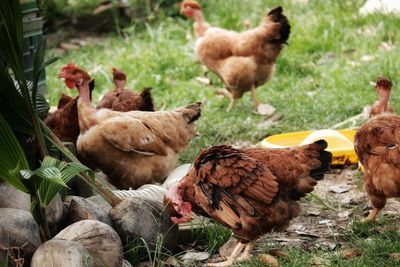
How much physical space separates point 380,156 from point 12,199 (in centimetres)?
231

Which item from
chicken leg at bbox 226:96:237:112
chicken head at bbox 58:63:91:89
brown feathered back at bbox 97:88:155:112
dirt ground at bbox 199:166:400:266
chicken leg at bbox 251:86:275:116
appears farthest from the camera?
chicken leg at bbox 226:96:237:112

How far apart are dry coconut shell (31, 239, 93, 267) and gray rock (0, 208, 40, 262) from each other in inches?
5.7

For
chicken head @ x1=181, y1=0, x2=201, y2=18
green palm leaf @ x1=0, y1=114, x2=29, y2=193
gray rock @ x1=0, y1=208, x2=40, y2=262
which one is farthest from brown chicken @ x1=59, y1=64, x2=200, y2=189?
chicken head @ x1=181, y1=0, x2=201, y2=18

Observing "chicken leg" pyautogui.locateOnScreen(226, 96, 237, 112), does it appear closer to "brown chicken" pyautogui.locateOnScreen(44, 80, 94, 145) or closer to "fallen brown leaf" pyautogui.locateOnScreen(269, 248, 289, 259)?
"brown chicken" pyautogui.locateOnScreen(44, 80, 94, 145)

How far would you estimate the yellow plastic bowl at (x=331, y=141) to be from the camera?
260 inches

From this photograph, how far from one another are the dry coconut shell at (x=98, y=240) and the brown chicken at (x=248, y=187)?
58 centimetres

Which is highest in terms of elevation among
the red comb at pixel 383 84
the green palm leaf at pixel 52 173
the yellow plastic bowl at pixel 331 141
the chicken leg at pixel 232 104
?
the green palm leaf at pixel 52 173

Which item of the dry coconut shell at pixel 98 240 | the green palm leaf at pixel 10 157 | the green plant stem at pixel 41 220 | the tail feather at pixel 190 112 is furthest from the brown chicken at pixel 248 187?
the tail feather at pixel 190 112

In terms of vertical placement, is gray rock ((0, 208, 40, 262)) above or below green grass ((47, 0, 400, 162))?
above

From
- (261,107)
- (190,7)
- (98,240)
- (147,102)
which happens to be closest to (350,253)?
(98,240)

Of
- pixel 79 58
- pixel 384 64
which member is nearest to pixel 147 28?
pixel 79 58

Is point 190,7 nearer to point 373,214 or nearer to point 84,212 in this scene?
point 373,214

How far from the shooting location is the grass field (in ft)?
25.9

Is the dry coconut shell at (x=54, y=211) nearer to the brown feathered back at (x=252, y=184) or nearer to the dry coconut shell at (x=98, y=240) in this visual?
the dry coconut shell at (x=98, y=240)
